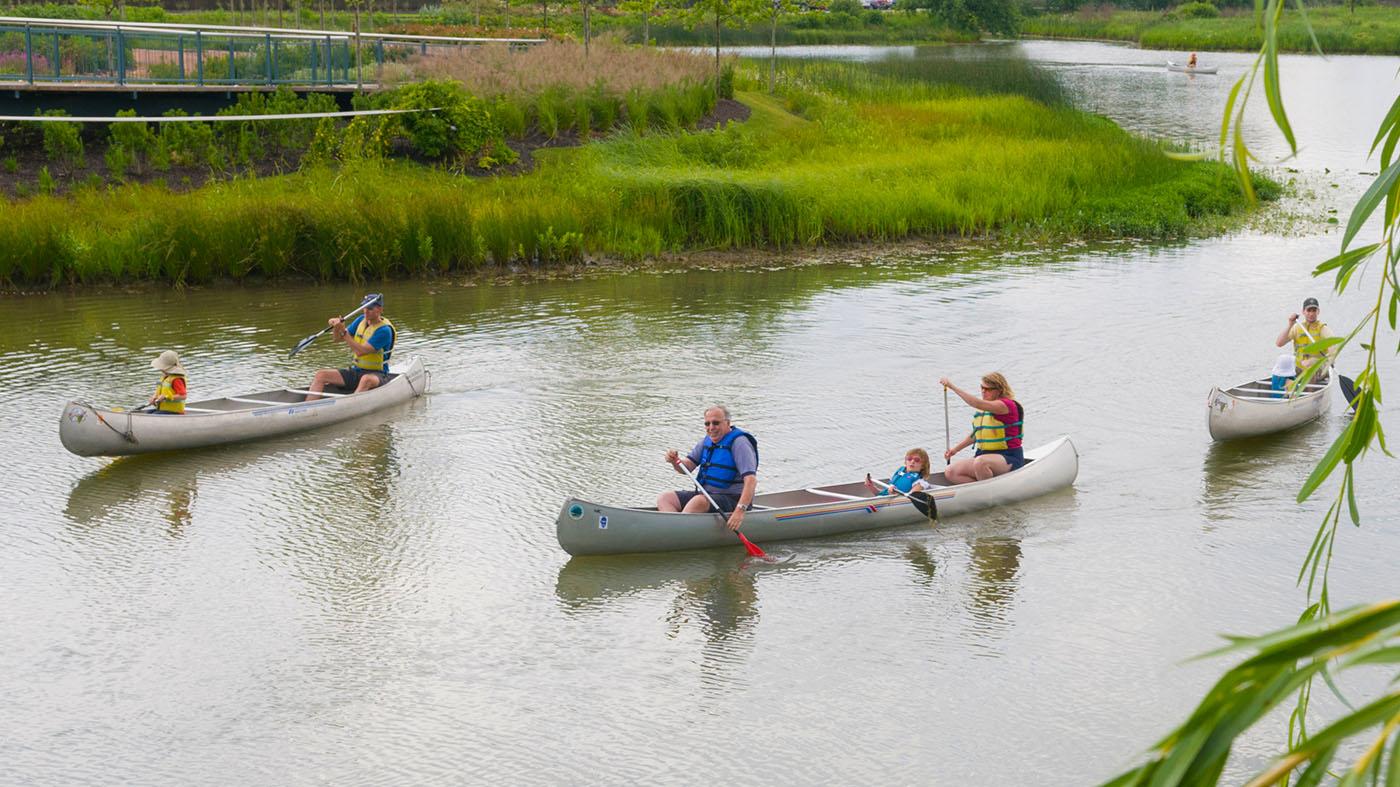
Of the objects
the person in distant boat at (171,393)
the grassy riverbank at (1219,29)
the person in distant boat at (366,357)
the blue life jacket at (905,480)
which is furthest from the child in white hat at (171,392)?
the grassy riverbank at (1219,29)

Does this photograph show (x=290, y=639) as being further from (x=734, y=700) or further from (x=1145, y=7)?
(x=1145, y=7)

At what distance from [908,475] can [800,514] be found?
1079 mm

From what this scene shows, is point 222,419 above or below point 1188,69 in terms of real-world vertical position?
below

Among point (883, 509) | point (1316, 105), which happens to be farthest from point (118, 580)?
point (1316, 105)

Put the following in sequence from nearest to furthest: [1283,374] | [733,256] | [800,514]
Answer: [800,514] → [1283,374] → [733,256]

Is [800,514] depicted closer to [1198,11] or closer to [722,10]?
[722,10]

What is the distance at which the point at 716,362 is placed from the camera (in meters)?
18.4

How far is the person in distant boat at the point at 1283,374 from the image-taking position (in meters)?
15.1

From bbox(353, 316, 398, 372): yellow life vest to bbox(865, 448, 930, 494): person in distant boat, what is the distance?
6.16 m

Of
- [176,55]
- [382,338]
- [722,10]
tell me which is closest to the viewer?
[382,338]

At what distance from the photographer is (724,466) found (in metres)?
12.1

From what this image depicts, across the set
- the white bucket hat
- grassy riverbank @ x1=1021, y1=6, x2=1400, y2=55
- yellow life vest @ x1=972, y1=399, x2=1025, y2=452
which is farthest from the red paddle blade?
grassy riverbank @ x1=1021, y1=6, x2=1400, y2=55

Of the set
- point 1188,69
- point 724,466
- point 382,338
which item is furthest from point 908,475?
point 1188,69

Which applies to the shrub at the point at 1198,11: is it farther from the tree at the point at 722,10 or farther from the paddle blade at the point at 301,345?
the paddle blade at the point at 301,345
